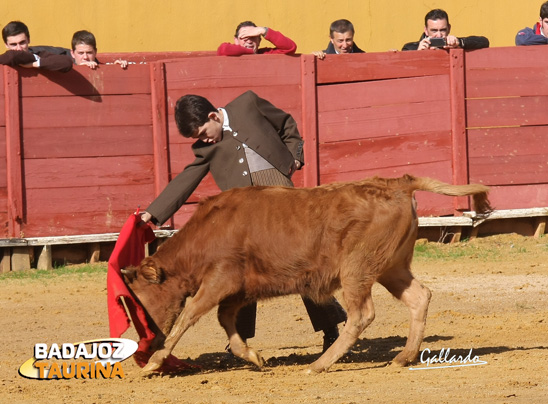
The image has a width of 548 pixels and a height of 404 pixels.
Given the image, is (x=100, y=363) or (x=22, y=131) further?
(x=22, y=131)

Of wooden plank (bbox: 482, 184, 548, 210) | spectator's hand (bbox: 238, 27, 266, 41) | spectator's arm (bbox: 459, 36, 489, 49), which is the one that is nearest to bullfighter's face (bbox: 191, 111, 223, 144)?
spectator's hand (bbox: 238, 27, 266, 41)

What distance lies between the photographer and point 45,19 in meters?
10.4

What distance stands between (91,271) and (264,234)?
3.53 meters

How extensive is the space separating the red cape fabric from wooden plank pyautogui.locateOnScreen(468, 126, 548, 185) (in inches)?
183

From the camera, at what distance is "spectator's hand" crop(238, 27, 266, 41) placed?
28.4ft

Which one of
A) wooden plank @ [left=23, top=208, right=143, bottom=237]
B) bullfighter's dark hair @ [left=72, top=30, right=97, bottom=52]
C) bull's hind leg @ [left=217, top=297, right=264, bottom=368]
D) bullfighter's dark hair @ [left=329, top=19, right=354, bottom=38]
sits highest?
bullfighter's dark hair @ [left=329, top=19, right=354, bottom=38]

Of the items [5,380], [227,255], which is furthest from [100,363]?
[227,255]

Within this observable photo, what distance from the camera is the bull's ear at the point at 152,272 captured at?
17.4 ft

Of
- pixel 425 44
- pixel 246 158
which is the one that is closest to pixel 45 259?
pixel 246 158

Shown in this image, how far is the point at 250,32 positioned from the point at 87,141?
159cm

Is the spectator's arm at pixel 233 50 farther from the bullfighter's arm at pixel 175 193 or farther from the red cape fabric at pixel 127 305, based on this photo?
the red cape fabric at pixel 127 305

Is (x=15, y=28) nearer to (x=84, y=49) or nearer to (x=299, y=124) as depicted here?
(x=84, y=49)

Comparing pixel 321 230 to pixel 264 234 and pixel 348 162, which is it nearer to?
pixel 264 234

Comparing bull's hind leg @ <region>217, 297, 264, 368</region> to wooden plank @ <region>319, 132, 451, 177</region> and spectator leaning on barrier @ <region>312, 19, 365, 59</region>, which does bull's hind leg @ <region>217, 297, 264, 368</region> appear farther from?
spectator leaning on barrier @ <region>312, 19, 365, 59</region>
